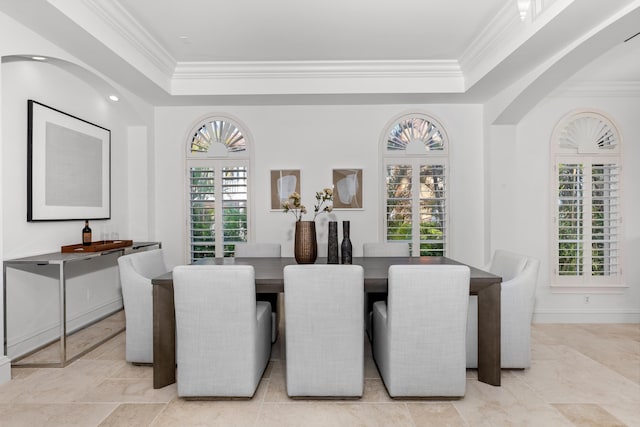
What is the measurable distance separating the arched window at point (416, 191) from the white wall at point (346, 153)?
0.10m

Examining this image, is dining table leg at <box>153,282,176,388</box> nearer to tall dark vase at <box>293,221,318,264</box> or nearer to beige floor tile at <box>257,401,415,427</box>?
beige floor tile at <box>257,401,415,427</box>

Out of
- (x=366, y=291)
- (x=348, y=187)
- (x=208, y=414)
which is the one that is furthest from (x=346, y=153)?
(x=208, y=414)

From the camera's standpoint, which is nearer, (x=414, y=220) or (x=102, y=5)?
(x=102, y=5)

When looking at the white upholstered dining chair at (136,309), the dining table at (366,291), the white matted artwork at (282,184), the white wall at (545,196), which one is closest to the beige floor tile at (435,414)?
the dining table at (366,291)

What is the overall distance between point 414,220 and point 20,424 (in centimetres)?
402

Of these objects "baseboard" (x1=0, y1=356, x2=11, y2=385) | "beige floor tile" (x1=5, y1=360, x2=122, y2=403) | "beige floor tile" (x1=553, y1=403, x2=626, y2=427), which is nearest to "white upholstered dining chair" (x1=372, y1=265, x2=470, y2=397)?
"beige floor tile" (x1=553, y1=403, x2=626, y2=427)

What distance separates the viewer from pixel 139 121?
454 cm

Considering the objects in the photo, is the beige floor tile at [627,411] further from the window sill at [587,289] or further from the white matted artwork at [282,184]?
the white matted artwork at [282,184]

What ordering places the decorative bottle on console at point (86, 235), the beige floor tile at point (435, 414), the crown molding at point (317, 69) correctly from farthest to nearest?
the crown molding at point (317, 69) < the decorative bottle on console at point (86, 235) < the beige floor tile at point (435, 414)

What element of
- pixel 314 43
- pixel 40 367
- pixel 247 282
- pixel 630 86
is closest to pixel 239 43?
pixel 314 43

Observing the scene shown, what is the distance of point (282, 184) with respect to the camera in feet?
15.6

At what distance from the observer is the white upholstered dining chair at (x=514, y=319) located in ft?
9.09

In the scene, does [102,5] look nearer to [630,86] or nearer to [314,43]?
[314,43]

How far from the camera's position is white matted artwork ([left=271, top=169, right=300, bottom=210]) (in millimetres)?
4766
